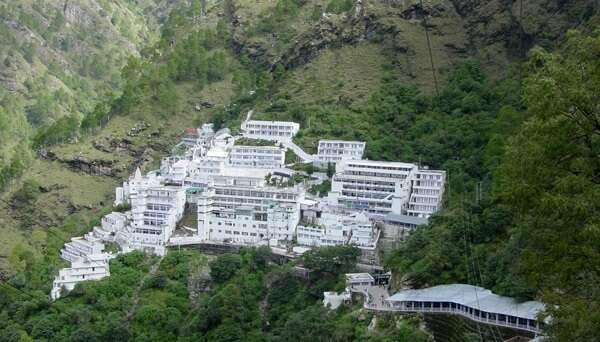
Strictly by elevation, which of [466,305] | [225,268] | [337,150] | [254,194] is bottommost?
[225,268]

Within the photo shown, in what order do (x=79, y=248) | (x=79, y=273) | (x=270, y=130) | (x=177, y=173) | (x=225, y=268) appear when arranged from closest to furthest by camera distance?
(x=225, y=268) < (x=79, y=273) < (x=79, y=248) < (x=177, y=173) < (x=270, y=130)

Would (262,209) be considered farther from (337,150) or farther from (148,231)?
(337,150)

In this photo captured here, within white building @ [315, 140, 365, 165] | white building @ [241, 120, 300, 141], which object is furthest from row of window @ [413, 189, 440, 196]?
white building @ [241, 120, 300, 141]

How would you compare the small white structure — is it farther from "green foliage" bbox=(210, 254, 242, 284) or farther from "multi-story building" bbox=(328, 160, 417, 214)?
"multi-story building" bbox=(328, 160, 417, 214)

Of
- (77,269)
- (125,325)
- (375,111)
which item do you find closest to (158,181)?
(77,269)

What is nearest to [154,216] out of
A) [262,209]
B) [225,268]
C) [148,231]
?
[148,231]

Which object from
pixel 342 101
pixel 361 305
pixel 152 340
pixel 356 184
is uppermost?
pixel 342 101

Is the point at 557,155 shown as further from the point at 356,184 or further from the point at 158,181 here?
the point at 158,181
